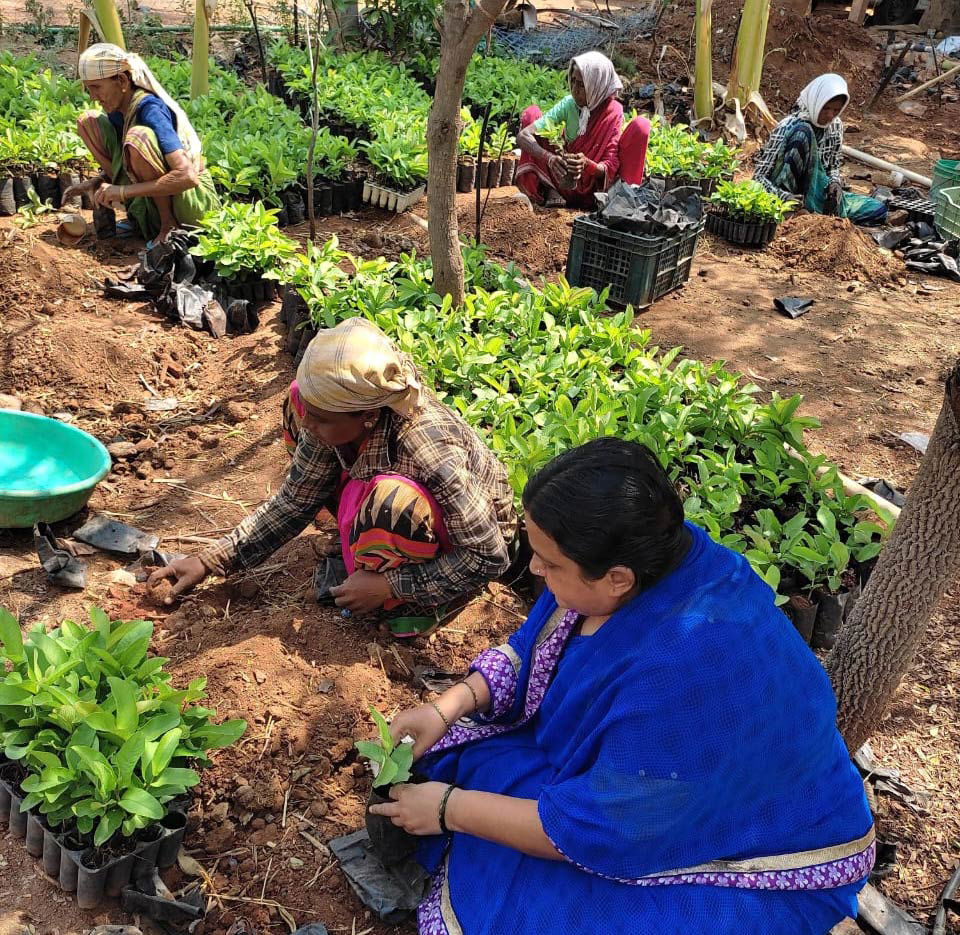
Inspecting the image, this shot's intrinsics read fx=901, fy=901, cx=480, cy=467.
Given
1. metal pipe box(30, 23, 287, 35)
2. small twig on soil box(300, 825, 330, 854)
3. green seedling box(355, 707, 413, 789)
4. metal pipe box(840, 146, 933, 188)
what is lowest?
small twig on soil box(300, 825, 330, 854)

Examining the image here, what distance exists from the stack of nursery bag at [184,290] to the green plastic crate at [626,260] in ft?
7.49

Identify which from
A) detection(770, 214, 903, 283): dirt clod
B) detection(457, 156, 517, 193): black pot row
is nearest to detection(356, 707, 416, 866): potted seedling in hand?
detection(770, 214, 903, 283): dirt clod

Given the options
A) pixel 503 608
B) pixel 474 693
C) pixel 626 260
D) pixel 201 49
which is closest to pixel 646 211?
pixel 626 260

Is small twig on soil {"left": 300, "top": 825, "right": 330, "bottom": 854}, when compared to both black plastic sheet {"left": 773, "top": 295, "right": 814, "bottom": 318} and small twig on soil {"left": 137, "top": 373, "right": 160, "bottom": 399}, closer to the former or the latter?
small twig on soil {"left": 137, "top": 373, "right": 160, "bottom": 399}

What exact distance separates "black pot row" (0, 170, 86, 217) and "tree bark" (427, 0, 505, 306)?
3251 millimetres

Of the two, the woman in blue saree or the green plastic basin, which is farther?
the green plastic basin

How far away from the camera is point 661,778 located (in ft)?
5.33

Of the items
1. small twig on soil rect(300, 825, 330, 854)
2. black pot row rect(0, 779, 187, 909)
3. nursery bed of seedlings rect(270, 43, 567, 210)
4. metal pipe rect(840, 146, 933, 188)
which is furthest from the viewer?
metal pipe rect(840, 146, 933, 188)

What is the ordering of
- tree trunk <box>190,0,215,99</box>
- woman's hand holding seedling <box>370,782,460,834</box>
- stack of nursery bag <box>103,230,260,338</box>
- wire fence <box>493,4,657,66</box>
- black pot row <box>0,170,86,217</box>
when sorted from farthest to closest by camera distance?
wire fence <box>493,4,657,66</box>
tree trunk <box>190,0,215,99</box>
black pot row <box>0,170,86,217</box>
stack of nursery bag <box>103,230,260,338</box>
woman's hand holding seedling <box>370,782,460,834</box>

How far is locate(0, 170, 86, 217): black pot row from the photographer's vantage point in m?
6.31

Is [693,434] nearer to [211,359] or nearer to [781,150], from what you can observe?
[211,359]

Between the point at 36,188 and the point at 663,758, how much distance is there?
6.56 m

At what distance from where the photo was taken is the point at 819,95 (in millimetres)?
7348

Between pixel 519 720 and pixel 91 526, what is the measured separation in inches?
84.4
